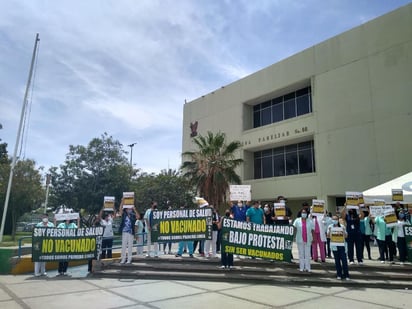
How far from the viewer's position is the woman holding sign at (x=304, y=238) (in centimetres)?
926

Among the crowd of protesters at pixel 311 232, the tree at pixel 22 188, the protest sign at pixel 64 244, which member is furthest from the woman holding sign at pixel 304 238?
the tree at pixel 22 188

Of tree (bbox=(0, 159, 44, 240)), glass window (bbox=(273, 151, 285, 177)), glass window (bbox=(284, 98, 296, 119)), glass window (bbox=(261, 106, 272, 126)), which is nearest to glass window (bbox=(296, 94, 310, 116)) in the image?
glass window (bbox=(284, 98, 296, 119))

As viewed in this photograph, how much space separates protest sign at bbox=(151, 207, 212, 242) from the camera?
10.8 m

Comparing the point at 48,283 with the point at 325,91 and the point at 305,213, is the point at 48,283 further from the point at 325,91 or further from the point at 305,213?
the point at 325,91

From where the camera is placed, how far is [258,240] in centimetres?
1002

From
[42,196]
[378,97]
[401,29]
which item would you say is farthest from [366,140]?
[42,196]

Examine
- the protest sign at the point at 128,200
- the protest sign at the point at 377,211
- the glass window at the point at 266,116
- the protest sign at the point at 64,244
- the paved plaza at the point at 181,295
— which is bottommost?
the paved plaza at the point at 181,295

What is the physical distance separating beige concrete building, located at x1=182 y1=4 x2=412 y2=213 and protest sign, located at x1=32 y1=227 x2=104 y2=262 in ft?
49.1

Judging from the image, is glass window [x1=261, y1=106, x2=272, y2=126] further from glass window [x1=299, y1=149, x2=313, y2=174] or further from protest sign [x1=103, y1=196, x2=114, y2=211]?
protest sign [x1=103, y1=196, x2=114, y2=211]

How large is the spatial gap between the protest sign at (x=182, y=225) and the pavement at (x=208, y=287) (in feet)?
2.41

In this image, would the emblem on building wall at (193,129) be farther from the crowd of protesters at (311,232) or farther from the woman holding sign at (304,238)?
the woman holding sign at (304,238)

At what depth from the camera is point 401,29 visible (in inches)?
713

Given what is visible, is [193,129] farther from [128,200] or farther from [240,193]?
[128,200]

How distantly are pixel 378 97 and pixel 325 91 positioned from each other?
3.48 m
